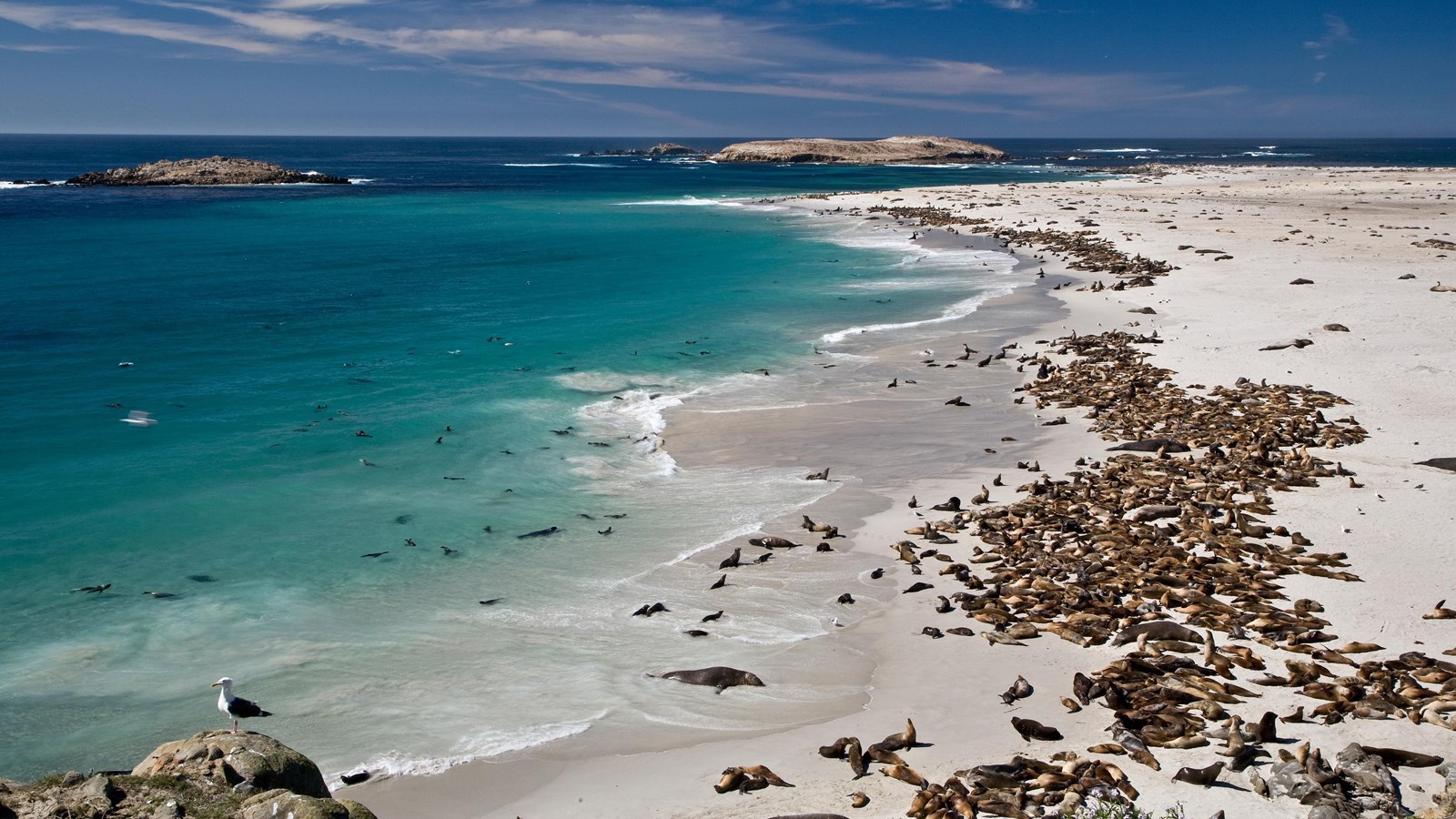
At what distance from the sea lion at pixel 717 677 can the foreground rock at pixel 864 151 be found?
138473 mm

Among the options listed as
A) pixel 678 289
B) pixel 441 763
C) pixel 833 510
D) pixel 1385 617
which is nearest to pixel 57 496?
pixel 441 763

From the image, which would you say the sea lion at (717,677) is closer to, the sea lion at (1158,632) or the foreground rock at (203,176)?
the sea lion at (1158,632)

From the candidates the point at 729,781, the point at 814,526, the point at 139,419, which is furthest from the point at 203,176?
the point at 729,781

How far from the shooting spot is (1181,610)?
324 inches

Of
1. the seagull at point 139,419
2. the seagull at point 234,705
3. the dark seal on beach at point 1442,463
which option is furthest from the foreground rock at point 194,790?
the seagull at point 139,419

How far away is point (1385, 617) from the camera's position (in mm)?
7867

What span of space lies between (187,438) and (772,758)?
13272 mm

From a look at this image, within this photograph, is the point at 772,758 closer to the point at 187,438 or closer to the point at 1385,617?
the point at 1385,617

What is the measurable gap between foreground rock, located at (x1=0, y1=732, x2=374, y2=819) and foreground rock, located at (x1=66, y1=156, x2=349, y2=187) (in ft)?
→ 319

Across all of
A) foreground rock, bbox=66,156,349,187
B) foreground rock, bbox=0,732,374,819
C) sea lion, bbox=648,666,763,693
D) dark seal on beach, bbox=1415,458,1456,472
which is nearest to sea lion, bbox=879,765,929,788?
sea lion, bbox=648,666,763,693

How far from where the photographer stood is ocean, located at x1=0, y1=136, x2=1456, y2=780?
7879 millimetres

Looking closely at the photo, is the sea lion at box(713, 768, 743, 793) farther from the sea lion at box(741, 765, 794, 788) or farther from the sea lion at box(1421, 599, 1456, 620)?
the sea lion at box(1421, 599, 1456, 620)

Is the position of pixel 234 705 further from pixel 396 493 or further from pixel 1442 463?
pixel 1442 463

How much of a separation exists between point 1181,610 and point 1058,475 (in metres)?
4.06
